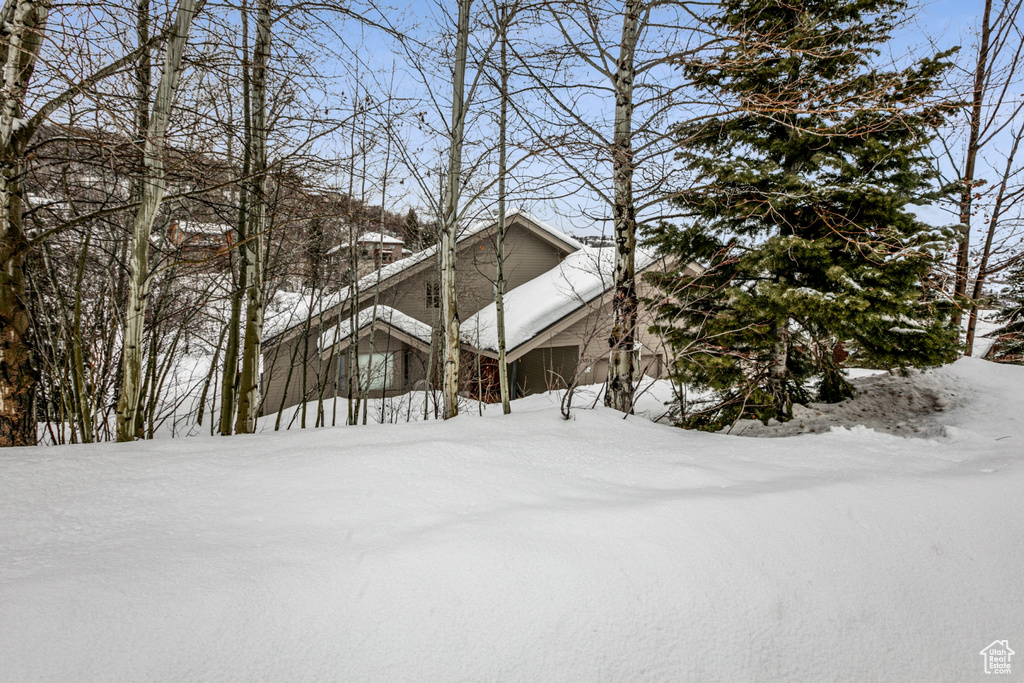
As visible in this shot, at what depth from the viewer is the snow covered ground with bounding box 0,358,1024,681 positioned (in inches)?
61.9

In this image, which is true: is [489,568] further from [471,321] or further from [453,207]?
[471,321]

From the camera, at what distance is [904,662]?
177cm

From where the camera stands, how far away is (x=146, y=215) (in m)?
4.02

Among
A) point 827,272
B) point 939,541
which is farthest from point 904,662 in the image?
point 827,272

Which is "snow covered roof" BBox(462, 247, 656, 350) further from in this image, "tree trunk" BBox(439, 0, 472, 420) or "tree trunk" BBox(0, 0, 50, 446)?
"tree trunk" BBox(0, 0, 50, 446)

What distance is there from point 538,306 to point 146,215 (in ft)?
34.9

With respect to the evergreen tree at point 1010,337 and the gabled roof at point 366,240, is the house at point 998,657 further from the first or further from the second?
the evergreen tree at point 1010,337

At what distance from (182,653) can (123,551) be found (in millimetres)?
674

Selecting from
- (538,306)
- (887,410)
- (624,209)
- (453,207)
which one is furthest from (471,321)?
(887,410)

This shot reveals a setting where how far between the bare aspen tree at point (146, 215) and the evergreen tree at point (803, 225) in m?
4.91

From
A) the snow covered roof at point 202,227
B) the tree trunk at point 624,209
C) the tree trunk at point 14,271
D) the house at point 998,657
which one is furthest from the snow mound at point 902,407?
the tree trunk at point 14,271

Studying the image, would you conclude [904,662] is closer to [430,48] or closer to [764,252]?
[764,252]

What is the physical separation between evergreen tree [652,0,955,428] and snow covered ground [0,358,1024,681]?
3350 millimetres

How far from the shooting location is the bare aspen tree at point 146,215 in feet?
12.8
